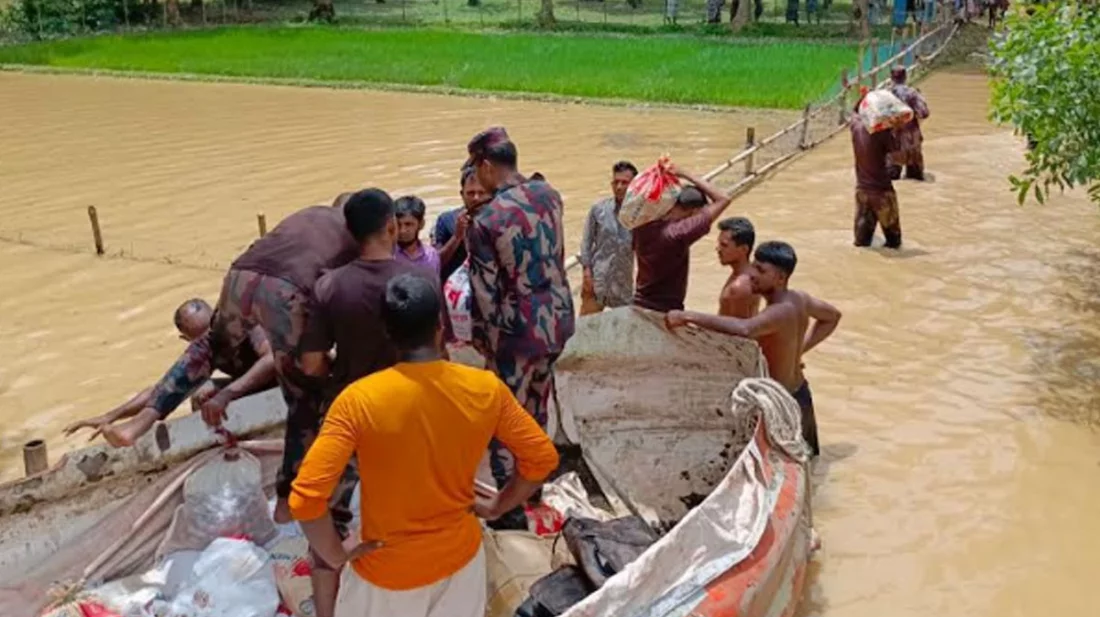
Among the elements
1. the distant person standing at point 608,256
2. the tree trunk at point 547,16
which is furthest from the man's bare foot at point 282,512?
the tree trunk at point 547,16

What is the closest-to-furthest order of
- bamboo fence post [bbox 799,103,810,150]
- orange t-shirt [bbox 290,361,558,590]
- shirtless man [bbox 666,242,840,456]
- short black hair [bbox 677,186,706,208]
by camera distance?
orange t-shirt [bbox 290,361,558,590] → shirtless man [bbox 666,242,840,456] → short black hair [bbox 677,186,706,208] → bamboo fence post [bbox 799,103,810,150]

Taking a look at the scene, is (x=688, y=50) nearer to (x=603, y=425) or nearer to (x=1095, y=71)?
(x=1095, y=71)

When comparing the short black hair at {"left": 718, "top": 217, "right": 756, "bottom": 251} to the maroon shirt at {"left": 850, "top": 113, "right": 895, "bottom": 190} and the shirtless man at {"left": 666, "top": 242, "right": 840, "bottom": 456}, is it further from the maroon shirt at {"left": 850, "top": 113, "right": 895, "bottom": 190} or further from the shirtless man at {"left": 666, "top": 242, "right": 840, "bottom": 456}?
the maroon shirt at {"left": 850, "top": 113, "right": 895, "bottom": 190}

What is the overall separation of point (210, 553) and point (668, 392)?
2094 millimetres

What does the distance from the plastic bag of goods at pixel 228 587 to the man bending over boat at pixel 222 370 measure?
→ 1.87ft

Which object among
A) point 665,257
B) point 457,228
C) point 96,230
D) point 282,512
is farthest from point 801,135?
point 282,512

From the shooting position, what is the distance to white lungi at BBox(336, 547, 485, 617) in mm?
2682

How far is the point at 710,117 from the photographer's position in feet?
53.4

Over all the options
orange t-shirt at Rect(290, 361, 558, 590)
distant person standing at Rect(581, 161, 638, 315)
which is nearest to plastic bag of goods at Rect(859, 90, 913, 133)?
distant person standing at Rect(581, 161, 638, 315)

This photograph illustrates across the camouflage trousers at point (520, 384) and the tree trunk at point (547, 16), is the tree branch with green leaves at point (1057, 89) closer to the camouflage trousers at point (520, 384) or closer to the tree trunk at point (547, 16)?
the camouflage trousers at point (520, 384)

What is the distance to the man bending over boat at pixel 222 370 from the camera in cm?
385

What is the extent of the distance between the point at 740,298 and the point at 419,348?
2.58m

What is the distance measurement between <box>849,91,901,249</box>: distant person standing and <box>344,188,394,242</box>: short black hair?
6030mm

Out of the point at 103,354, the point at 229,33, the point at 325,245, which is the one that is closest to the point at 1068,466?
the point at 325,245
